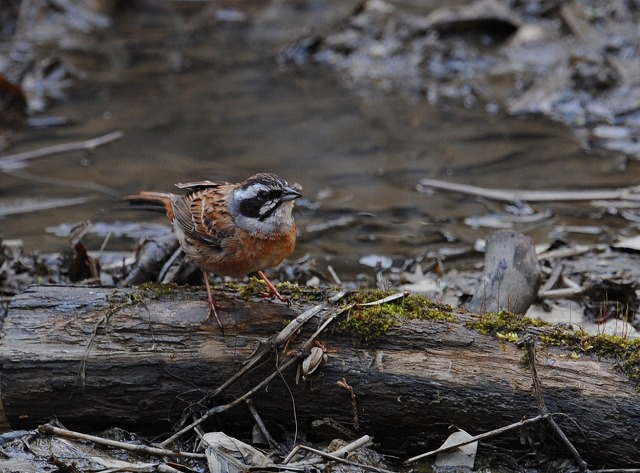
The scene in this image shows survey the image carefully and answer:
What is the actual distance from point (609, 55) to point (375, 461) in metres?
9.98

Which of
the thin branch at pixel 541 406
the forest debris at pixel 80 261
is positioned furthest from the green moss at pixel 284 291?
the forest debris at pixel 80 261

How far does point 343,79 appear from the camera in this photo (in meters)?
14.2

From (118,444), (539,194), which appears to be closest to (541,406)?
(118,444)

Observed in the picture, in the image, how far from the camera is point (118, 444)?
464 cm

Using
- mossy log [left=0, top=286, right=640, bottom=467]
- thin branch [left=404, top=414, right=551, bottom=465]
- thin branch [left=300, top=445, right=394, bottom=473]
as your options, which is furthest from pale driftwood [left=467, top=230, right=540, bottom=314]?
thin branch [left=300, top=445, right=394, bottom=473]

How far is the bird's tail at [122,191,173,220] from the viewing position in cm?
622

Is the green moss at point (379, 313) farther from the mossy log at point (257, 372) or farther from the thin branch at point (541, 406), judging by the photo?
the thin branch at point (541, 406)

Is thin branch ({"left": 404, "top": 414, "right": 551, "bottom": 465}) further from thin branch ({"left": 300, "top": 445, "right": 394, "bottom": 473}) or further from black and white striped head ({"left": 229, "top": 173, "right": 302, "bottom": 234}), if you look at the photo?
black and white striped head ({"left": 229, "top": 173, "right": 302, "bottom": 234})

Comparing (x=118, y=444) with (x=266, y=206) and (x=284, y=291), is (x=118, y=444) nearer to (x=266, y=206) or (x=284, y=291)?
(x=284, y=291)

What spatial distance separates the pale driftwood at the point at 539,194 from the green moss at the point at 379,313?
14.6 feet

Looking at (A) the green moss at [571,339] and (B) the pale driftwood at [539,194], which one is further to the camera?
(B) the pale driftwood at [539,194]

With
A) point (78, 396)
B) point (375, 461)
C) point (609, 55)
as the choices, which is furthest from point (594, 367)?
point (609, 55)

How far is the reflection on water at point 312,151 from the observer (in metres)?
9.19

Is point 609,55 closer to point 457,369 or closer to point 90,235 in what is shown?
point 90,235
